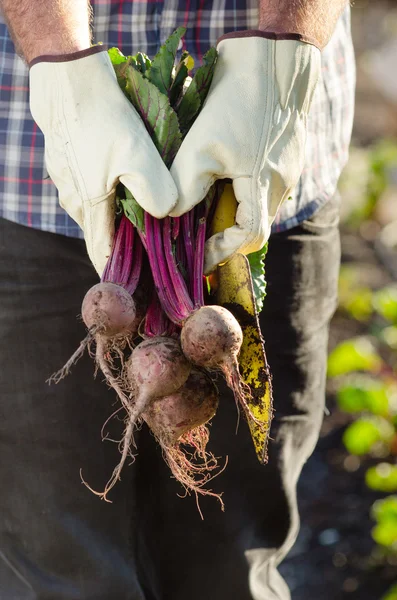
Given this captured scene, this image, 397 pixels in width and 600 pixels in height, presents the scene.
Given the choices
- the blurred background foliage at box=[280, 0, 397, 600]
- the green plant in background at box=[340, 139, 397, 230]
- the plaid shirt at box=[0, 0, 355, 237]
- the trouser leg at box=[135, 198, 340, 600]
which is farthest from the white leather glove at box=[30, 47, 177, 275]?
the green plant in background at box=[340, 139, 397, 230]

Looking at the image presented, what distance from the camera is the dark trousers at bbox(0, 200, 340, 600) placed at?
1872 millimetres

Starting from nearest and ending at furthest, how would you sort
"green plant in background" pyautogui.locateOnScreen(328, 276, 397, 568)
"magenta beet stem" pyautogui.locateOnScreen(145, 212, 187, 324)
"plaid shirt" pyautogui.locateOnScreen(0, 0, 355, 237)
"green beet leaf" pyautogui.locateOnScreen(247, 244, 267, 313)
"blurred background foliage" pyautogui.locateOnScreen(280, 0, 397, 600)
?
"magenta beet stem" pyautogui.locateOnScreen(145, 212, 187, 324) < "green beet leaf" pyautogui.locateOnScreen(247, 244, 267, 313) < "plaid shirt" pyautogui.locateOnScreen(0, 0, 355, 237) < "blurred background foliage" pyautogui.locateOnScreen(280, 0, 397, 600) < "green plant in background" pyautogui.locateOnScreen(328, 276, 397, 568)

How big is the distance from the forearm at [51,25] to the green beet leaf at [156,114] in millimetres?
120

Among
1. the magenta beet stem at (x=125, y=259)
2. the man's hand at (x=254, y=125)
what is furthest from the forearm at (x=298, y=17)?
the magenta beet stem at (x=125, y=259)

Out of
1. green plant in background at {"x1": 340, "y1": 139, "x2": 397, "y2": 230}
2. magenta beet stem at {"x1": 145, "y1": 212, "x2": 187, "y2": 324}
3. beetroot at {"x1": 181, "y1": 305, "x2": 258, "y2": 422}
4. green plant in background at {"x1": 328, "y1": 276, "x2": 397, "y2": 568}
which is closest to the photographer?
beetroot at {"x1": 181, "y1": 305, "x2": 258, "y2": 422}

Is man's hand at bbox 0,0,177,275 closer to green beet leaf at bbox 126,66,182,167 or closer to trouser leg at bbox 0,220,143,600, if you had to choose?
green beet leaf at bbox 126,66,182,167

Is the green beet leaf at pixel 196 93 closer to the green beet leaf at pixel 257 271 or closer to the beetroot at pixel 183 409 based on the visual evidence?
the green beet leaf at pixel 257 271

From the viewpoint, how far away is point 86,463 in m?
1.92

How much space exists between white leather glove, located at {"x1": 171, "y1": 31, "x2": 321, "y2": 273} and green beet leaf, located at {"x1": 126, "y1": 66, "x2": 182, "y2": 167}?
0.04m

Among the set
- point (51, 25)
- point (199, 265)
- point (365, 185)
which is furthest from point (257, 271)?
point (365, 185)

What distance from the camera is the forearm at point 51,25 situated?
5.15ft

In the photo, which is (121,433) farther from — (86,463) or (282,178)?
(282,178)

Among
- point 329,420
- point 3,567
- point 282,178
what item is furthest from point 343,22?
point 329,420

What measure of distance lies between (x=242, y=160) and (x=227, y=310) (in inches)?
10.9
